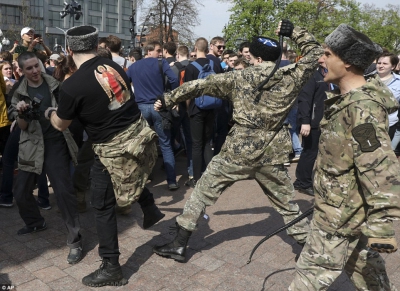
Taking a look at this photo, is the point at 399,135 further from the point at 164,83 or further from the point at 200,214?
the point at 200,214

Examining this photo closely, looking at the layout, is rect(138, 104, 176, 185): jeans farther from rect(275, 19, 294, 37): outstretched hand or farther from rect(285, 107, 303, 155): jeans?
rect(285, 107, 303, 155): jeans

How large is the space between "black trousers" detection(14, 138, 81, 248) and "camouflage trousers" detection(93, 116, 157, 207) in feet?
2.54

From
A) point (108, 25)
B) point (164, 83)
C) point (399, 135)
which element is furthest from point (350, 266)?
point (108, 25)

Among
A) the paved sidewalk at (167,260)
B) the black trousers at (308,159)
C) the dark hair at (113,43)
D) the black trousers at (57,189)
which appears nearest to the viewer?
the paved sidewalk at (167,260)

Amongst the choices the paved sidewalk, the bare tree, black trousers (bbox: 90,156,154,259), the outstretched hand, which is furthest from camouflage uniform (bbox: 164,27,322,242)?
the bare tree

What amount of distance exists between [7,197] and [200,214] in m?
2.70

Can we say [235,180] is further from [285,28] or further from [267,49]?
[285,28]

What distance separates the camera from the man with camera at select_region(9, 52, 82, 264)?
3.96m

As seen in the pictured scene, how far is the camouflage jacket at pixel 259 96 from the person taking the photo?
3.62 m

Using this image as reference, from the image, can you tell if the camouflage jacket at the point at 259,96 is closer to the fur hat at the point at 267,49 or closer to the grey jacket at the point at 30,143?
the fur hat at the point at 267,49

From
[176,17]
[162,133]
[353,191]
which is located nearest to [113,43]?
[162,133]

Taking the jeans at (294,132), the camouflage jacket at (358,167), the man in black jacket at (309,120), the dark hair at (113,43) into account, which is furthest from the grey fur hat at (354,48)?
the jeans at (294,132)

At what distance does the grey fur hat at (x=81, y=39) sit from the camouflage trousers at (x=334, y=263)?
2158mm

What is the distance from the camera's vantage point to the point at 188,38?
1558 inches
